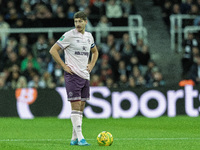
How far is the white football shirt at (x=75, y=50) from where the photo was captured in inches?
Result: 434

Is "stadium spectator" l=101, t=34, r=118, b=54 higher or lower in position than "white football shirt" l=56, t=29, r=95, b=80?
lower

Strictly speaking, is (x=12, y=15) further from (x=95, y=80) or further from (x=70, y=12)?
(x=95, y=80)

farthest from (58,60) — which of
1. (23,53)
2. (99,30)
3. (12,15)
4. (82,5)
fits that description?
(82,5)

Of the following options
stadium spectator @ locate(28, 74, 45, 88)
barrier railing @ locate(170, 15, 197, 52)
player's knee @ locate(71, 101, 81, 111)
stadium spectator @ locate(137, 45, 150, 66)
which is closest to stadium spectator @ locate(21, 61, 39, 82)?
stadium spectator @ locate(28, 74, 45, 88)

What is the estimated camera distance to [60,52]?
70.6 feet

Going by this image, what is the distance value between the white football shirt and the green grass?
4.39 feet

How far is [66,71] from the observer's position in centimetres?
→ 1100

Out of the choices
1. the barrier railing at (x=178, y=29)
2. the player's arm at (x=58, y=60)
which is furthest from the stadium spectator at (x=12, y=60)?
the player's arm at (x=58, y=60)

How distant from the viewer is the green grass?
10805 millimetres

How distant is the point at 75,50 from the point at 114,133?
11.0ft

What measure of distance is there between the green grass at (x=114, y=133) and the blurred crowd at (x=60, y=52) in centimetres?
277

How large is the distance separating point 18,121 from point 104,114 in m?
2.85

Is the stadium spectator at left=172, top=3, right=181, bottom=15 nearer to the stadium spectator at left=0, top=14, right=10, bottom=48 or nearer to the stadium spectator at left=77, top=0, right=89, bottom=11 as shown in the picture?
the stadium spectator at left=77, top=0, right=89, bottom=11

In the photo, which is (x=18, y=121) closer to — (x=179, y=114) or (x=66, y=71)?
(x=179, y=114)
